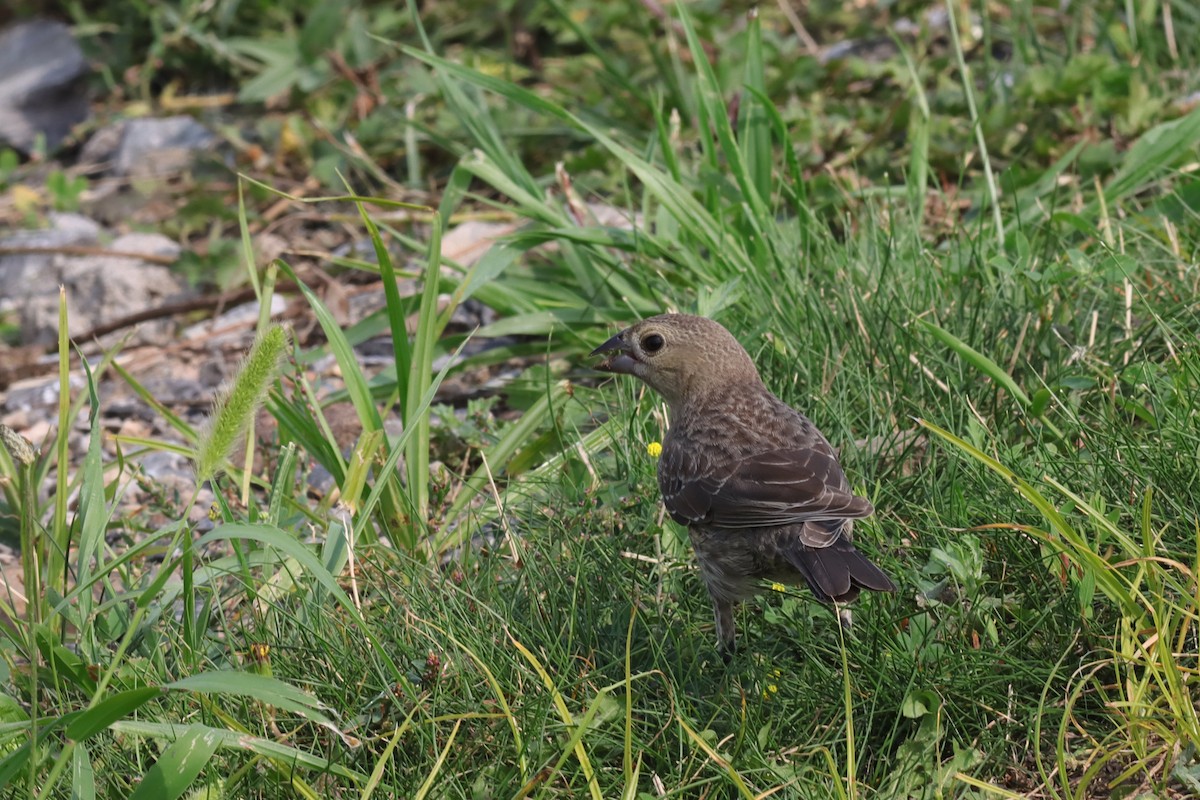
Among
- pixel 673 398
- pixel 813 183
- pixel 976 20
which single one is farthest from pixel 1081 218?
pixel 976 20

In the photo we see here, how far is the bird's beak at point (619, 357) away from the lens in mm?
4344

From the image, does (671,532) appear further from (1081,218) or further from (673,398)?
(1081,218)

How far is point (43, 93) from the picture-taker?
944 centimetres

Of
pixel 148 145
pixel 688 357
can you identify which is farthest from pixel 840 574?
pixel 148 145

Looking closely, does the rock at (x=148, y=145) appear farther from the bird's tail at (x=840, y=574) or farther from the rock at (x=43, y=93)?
the bird's tail at (x=840, y=574)

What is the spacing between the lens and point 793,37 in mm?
7566

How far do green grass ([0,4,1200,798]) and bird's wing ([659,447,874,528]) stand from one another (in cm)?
26

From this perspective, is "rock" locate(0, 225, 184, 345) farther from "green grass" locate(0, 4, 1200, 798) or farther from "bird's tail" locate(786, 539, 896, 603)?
"bird's tail" locate(786, 539, 896, 603)

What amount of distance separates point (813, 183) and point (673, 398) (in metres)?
1.98

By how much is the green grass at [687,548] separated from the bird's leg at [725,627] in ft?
0.14

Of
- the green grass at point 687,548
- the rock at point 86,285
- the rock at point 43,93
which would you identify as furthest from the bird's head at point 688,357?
the rock at point 43,93

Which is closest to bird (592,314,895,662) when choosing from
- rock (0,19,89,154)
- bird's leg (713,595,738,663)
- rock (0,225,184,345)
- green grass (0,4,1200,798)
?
bird's leg (713,595,738,663)

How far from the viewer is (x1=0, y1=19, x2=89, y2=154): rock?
30.5ft

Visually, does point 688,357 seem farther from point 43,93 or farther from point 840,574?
point 43,93
